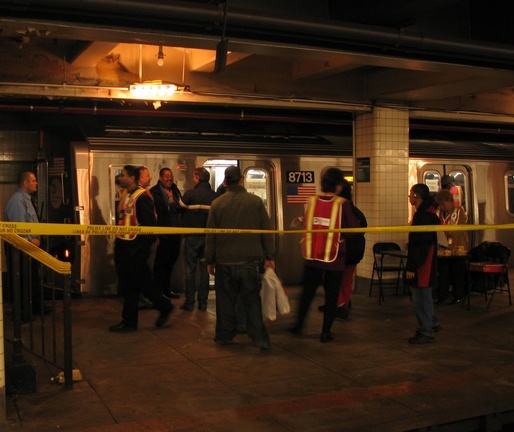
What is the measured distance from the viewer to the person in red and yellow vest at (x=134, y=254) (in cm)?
827

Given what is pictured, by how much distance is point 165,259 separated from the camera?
10.2 metres

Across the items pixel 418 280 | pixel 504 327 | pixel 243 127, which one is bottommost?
pixel 504 327

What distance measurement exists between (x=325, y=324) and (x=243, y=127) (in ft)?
21.8

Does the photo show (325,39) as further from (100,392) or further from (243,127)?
(243,127)

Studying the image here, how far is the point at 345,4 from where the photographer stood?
7.53 m

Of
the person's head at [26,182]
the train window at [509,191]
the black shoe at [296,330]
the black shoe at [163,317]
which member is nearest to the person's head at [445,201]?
the black shoe at [296,330]

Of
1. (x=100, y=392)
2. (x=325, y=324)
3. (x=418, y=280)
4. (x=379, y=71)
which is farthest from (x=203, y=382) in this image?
(x=379, y=71)

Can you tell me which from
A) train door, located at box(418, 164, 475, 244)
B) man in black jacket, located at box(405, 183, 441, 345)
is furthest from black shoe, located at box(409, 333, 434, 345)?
train door, located at box(418, 164, 475, 244)

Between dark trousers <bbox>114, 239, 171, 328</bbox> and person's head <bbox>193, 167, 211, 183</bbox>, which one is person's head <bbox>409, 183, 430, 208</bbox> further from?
dark trousers <bbox>114, 239, 171, 328</bbox>

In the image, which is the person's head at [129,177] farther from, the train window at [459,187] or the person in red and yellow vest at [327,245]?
the train window at [459,187]

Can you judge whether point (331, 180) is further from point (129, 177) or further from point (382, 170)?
point (382, 170)

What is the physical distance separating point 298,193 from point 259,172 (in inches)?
31.1

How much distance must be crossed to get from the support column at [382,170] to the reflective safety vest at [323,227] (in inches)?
131

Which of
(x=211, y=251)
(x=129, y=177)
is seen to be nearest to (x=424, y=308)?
(x=211, y=251)
